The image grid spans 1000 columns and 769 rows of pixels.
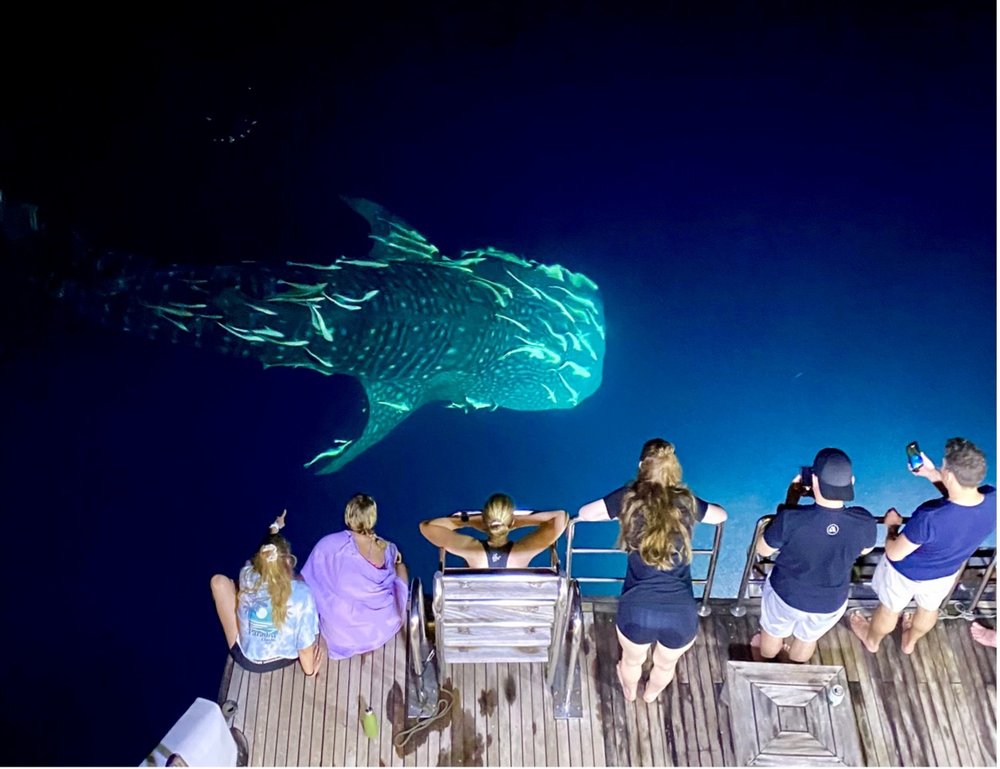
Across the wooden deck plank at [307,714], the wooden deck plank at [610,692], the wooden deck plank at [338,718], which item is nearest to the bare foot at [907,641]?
the wooden deck plank at [610,692]

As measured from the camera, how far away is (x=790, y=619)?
3.42 meters

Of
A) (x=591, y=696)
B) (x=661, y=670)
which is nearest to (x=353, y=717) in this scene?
(x=591, y=696)

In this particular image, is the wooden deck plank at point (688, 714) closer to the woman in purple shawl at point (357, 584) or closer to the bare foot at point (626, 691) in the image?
the bare foot at point (626, 691)

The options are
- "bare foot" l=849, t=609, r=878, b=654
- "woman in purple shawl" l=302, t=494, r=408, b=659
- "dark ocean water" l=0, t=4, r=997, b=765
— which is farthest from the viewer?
"dark ocean water" l=0, t=4, r=997, b=765

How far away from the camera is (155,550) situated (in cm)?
645

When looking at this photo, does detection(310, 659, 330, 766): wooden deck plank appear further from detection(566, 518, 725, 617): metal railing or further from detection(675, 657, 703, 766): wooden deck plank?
detection(675, 657, 703, 766): wooden deck plank

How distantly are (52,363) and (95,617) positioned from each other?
2011 millimetres

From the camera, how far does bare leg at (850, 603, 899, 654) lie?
142 inches

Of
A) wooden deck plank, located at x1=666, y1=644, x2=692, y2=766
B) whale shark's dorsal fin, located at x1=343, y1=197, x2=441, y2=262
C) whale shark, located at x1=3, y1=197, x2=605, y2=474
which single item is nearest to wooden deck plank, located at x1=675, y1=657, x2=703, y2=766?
wooden deck plank, located at x1=666, y1=644, x2=692, y2=766

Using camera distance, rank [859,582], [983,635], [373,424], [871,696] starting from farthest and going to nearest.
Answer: [373,424] < [859,582] < [983,635] < [871,696]

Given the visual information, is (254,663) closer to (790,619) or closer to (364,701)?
(364,701)

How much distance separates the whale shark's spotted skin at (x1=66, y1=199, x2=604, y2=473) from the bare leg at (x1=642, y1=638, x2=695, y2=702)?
A: 11.6 feet

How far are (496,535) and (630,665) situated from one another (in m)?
0.84

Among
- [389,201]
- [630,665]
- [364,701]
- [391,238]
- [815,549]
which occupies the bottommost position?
[364,701]
